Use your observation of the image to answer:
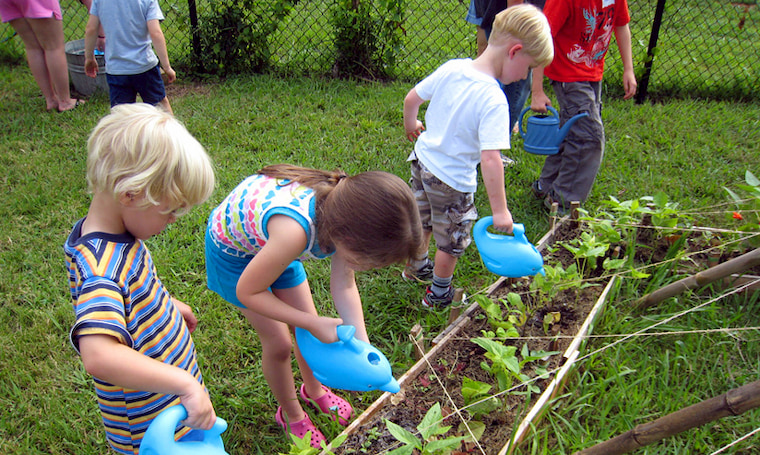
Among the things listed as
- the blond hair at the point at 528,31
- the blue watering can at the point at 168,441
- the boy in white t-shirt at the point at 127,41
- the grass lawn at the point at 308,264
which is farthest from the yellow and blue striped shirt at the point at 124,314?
the boy in white t-shirt at the point at 127,41

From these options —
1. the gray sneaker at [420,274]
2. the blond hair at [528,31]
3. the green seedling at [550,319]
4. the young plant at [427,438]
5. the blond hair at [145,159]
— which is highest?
the blond hair at [528,31]

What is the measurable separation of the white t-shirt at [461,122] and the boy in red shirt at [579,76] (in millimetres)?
920

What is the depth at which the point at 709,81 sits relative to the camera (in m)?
4.79

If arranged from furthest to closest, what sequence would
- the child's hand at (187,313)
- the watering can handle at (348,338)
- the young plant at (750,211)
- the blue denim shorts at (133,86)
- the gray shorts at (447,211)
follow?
the blue denim shorts at (133,86) → the young plant at (750,211) → the gray shorts at (447,211) → the child's hand at (187,313) → the watering can handle at (348,338)

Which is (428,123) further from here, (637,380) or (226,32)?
(226,32)

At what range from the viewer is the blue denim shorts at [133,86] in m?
3.46

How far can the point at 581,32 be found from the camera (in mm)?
2816

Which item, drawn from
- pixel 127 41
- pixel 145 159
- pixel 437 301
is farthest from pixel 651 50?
pixel 145 159

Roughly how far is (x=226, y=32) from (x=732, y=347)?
15.0 ft

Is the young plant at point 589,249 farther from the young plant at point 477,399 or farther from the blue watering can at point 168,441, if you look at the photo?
the blue watering can at point 168,441

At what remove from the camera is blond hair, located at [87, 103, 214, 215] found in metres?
1.12

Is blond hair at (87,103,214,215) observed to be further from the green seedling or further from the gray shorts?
the green seedling

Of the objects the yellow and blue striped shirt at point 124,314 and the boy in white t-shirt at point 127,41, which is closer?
the yellow and blue striped shirt at point 124,314

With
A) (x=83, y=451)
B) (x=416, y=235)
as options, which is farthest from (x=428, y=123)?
(x=83, y=451)
